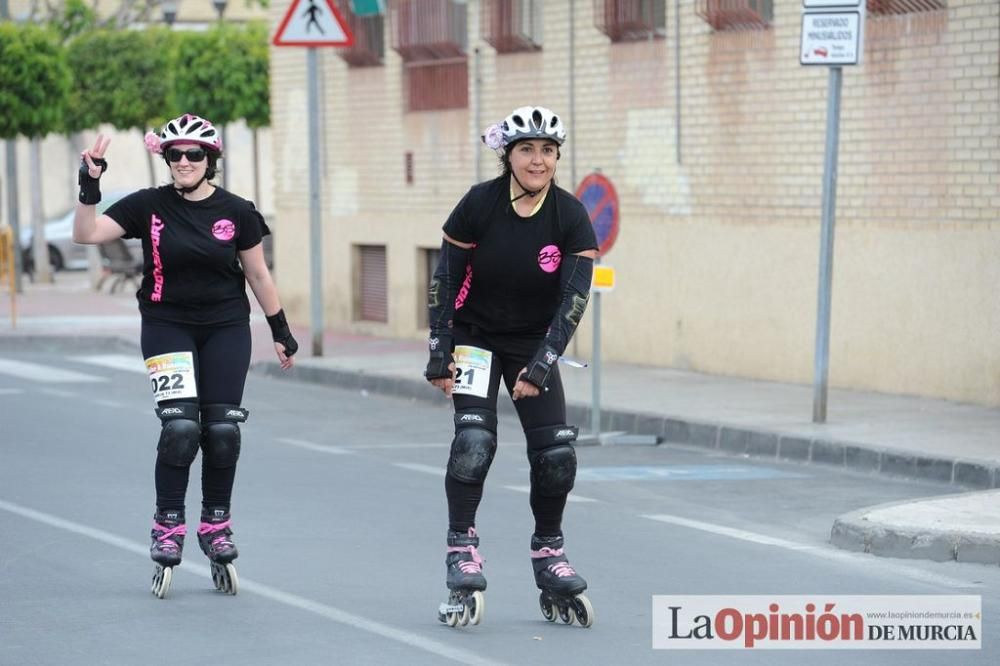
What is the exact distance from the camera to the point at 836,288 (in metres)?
16.7

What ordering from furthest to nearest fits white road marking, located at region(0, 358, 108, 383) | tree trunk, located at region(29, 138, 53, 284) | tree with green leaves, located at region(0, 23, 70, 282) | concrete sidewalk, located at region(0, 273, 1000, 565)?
tree trunk, located at region(29, 138, 53, 284) < tree with green leaves, located at region(0, 23, 70, 282) < white road marking, located at region(0, 358, 108, 383) < concrete sidewalk, located at region(0, 273, 1000, 565)

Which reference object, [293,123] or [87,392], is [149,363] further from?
[293,123]

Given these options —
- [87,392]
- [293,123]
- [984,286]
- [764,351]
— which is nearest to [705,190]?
[764,351]

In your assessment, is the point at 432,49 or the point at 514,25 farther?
the point at 432,49

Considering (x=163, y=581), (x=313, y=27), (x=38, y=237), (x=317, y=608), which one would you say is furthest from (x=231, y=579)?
(x=38, y=237)

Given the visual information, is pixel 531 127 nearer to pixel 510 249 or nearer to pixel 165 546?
pixel 510 249

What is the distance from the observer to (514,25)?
20797 millimetres

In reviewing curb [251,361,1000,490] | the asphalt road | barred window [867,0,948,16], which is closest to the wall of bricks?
barred window [867,0,948,16]

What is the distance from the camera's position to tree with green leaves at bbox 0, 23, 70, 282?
96.2ft

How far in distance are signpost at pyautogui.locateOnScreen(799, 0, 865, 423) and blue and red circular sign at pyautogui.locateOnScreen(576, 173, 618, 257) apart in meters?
1.45

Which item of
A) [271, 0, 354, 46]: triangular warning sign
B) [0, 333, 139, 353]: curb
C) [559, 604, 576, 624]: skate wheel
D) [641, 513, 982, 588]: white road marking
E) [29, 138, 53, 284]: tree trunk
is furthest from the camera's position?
[29, 138, 53, 284]: tree trunk

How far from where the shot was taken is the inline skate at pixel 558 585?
748cm

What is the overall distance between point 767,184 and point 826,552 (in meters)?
8.31

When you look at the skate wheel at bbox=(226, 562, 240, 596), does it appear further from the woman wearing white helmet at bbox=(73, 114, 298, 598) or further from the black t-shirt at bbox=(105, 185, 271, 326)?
the black t-shirt at bbox=(105, 185, 271, 326)
